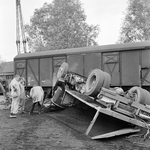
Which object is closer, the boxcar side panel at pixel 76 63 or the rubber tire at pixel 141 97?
the rubber tire at pixel 141 97

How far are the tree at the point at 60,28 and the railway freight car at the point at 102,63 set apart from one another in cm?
1174

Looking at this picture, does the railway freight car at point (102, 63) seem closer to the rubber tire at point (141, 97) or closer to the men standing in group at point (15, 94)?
the men standing in group at point (15, 94)

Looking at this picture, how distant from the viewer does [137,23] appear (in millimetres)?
25344

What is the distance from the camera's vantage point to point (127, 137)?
5969 millimetres

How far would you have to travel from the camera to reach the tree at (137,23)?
24869 mm

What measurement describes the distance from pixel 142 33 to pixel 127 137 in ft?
68.5

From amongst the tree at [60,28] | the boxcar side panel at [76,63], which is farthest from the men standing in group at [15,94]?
the tree at [60,28]

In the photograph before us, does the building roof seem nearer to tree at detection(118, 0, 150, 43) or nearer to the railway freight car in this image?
tree at detection(118, 0, 150, 43)

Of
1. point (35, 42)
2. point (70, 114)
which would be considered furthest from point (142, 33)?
point (70, 114)

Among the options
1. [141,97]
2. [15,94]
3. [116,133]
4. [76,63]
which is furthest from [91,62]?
[116,133]

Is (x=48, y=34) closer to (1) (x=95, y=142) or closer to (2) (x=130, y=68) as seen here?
(2) (x=130, y=68)

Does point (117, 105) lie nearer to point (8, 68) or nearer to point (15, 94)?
point (15, 94)

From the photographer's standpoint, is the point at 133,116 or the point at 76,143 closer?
the point at 76,143

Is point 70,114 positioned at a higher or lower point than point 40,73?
lower
